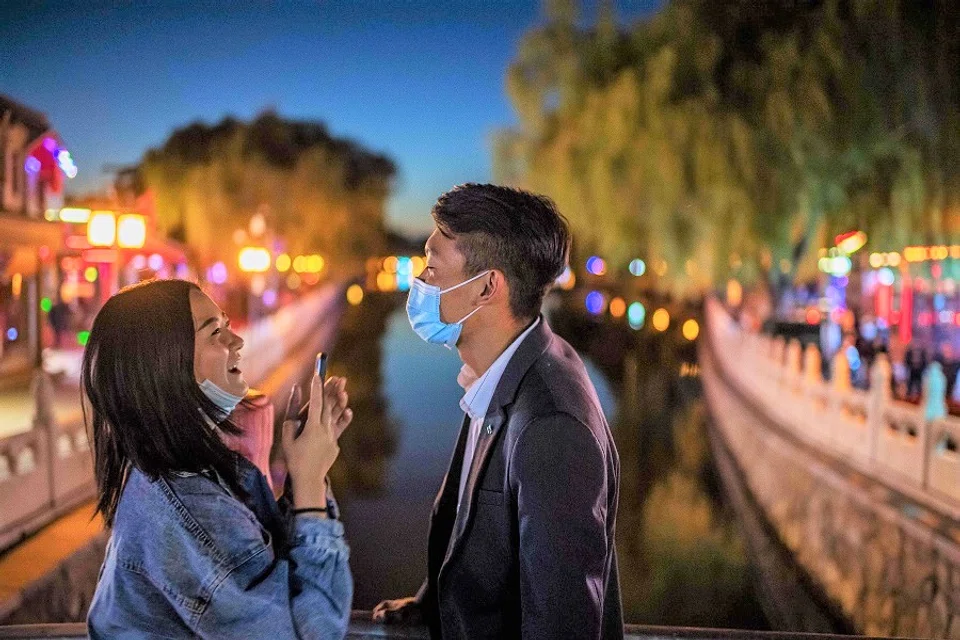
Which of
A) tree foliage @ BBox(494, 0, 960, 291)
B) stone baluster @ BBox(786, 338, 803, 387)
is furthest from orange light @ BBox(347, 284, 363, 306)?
stone baluster @ BBox(786, 338, 803, 387)

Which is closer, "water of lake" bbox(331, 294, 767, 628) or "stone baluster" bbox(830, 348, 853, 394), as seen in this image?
"water of lake" bbox(331, 294, 767, 628)

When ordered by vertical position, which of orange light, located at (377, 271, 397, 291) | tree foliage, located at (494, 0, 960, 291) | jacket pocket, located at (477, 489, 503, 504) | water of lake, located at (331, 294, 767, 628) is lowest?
water of lake, located at (331, 294, 767, 628)

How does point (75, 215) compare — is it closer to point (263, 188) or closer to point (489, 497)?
point (489, 497)

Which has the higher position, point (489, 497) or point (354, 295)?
point (354, 295)

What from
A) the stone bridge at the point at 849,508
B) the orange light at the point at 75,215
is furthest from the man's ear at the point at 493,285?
the orange light at the point at 75,215

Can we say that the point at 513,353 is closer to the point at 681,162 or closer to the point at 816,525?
the point at 816,525

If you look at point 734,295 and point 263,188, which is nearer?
point 263,188

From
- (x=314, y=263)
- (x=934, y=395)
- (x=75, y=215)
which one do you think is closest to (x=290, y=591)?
(x=934, y=395)

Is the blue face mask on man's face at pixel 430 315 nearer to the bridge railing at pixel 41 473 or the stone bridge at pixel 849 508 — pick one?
the stone bridge at pixel 849 508

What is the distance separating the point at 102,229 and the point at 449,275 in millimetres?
10572

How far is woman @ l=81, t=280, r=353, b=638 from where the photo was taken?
122 centimetres

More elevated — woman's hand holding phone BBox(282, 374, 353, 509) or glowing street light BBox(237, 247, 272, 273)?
glowing street light BBox(237, 247, 272, 273)

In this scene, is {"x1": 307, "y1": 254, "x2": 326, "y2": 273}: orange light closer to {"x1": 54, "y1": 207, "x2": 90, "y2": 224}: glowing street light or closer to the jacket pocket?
{"x1": 54, "y1": 207, "x2": 90, "y2": 224}: glowing street light

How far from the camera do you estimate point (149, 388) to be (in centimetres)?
128
